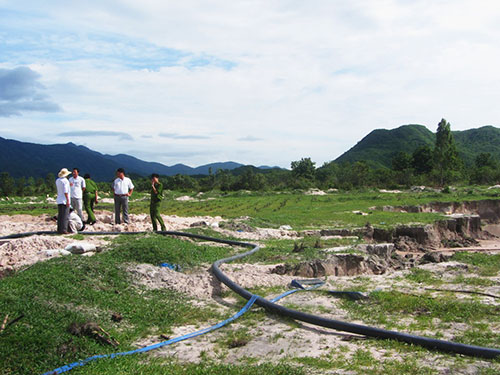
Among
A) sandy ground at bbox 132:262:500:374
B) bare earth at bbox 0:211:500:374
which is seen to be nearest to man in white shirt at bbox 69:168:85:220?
bare earth at bbox 0:211:500:374

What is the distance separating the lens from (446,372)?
14.7 ft

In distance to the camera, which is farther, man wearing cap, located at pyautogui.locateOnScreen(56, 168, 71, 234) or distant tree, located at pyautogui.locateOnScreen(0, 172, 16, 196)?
distant tree, located at pyautogui.locateOnScreen(0, 172, 16, 196)

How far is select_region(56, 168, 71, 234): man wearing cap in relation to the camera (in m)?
11.4

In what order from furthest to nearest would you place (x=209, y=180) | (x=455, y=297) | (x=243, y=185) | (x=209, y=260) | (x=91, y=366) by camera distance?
(x=209, y=180) < (x=243, y=185) < (x=209, y=260) < (x=455, y=297) < (x=91, y=366)

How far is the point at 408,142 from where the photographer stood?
489ft

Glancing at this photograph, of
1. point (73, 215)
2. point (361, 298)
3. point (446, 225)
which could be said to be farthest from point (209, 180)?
point (361, 298)

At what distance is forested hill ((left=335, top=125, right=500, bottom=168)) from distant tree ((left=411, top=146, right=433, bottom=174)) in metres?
37.8

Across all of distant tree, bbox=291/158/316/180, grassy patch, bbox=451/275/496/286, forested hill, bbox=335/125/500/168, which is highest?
forested hill, bbox=335/125/500/168

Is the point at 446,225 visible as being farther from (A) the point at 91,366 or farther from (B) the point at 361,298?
(A) the point at 91,366

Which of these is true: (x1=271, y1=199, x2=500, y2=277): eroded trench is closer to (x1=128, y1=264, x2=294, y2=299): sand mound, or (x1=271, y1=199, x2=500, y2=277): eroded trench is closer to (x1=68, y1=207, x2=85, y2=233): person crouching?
(x1=128, y1=264, x2=294, y2=299): sand mound

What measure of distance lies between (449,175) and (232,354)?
7354 cm

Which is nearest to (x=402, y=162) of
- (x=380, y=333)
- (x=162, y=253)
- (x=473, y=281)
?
(x=473, y=281)

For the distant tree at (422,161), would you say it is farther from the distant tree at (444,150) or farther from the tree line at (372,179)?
the distant tree at (444,150)

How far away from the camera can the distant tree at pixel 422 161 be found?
87356mm
